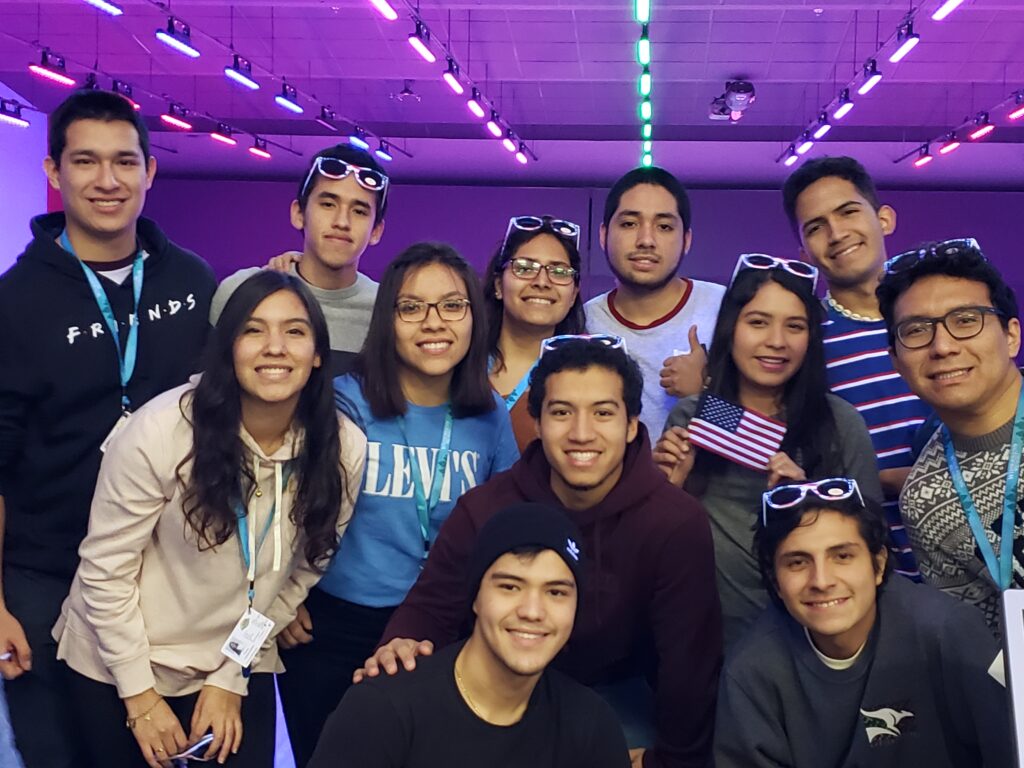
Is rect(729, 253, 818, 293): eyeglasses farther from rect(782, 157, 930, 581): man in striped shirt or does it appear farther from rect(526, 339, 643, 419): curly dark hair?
rect(526, 339, 643, 419): curly dark hair

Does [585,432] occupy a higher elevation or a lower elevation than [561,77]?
lower

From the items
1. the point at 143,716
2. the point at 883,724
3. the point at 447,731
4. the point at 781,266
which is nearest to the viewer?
the point at 447,731

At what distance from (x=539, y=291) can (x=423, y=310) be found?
1.66 ft

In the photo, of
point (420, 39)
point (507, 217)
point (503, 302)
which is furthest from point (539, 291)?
point (507, 217)

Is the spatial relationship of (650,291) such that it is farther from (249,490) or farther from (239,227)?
(239,227)

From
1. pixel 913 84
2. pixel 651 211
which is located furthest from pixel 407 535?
pixel 913 84

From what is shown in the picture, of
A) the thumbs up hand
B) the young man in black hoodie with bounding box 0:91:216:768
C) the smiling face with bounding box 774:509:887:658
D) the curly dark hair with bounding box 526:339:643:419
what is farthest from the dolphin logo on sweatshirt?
the young man in black hoodie with bounding box 0:91:216:768

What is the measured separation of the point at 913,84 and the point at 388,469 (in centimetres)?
1634

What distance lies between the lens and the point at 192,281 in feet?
10.6

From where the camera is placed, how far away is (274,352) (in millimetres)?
2691

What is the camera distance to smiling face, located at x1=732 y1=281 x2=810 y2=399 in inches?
118

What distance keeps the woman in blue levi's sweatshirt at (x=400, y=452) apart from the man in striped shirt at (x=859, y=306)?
3.81 feet

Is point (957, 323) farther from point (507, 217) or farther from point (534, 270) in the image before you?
point (507, 217)

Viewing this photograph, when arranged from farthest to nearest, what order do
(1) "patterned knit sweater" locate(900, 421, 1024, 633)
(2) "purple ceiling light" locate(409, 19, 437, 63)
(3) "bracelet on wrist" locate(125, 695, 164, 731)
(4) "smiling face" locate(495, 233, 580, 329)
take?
(2) "purple ceiling light" locate(409, 19, 437, 63)
(4) "smiling face" locate(495, 233, 580, 329)
(3) "bracelet on wrist" locate(125, 695, 164, 731)
(1) "patterned knit sweater" locate(900, 421, 1024, 633)
